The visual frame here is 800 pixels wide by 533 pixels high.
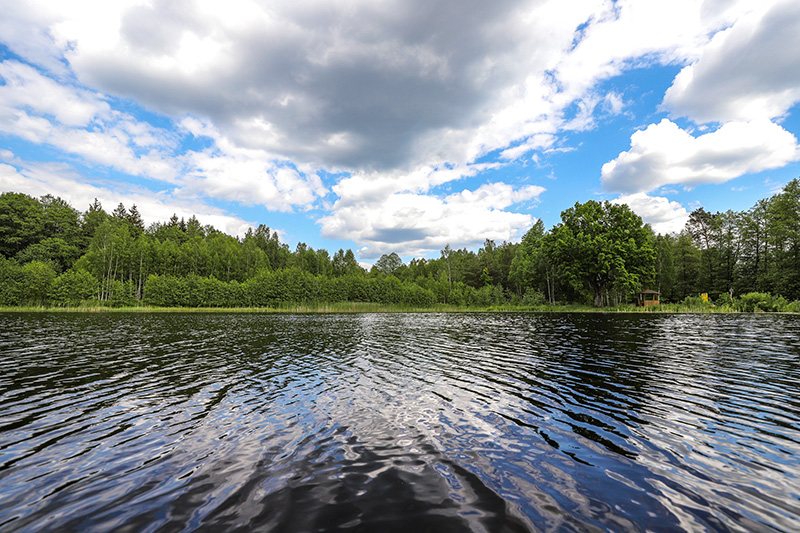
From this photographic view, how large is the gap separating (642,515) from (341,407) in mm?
8215

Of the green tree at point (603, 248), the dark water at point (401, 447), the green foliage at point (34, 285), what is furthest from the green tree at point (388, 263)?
the dark water at point (401, 447)

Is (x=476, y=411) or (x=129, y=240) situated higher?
(x=129, y=240)

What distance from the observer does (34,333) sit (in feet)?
99.0

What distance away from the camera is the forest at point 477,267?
7394 cm

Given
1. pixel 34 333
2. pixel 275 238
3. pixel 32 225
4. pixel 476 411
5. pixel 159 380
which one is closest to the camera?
pixel 476 411

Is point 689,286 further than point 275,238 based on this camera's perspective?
No

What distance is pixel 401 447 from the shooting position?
8141 millimetres

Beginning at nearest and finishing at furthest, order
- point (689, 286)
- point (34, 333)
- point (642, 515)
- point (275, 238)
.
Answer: point (642, 515) → point (34, 333) → point (689, 286) → point (275, 238)

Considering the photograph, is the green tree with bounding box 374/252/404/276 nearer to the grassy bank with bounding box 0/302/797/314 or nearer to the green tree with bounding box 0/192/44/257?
the grassy bank with bounding box 0/302/797/314

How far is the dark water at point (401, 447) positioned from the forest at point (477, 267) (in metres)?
67.0

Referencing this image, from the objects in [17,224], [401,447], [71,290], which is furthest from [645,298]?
[17,224]

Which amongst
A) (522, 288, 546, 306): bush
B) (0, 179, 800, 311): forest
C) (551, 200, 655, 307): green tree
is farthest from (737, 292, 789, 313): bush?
(522, 288, 546, 306): bush

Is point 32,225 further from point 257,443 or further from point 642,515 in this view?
point 642,515

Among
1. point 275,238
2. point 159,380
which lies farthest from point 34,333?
point 275,238
